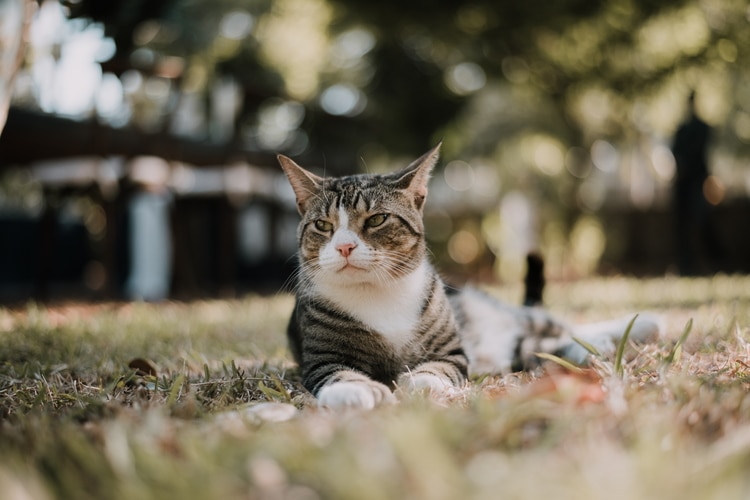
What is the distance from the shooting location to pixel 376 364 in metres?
1.85

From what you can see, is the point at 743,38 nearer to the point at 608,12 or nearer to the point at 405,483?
the point at 608,12

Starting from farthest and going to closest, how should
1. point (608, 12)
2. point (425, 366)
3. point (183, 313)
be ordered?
point (608, 12) < point (183, 313) < point (425, 366)

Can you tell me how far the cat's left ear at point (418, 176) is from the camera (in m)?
2.02

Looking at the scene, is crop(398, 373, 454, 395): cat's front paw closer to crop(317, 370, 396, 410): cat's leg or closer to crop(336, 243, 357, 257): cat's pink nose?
crop(317, 370, 396, 410): cat's leg

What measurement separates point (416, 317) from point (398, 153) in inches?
281

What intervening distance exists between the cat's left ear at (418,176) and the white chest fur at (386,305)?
1.05 feet

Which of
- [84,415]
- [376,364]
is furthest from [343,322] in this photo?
[84,415]

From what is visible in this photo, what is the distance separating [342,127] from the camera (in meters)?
6.70

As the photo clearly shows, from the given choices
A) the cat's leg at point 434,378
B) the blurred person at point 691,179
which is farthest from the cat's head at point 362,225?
the blurred person at point 691,179

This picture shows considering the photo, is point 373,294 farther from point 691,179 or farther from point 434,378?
point 691,179

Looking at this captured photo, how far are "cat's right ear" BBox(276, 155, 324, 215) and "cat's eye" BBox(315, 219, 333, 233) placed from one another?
18 cm

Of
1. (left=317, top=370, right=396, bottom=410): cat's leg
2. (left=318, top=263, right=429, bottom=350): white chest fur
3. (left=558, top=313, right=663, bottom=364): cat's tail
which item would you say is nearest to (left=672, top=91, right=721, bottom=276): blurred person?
(left=558, top=313, right=663, bottom=364): cat's tail

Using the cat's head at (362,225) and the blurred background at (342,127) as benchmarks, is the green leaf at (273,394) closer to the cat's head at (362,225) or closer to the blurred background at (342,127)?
the cat's head at (362,225)

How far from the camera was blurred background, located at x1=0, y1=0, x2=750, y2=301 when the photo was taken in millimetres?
4316
